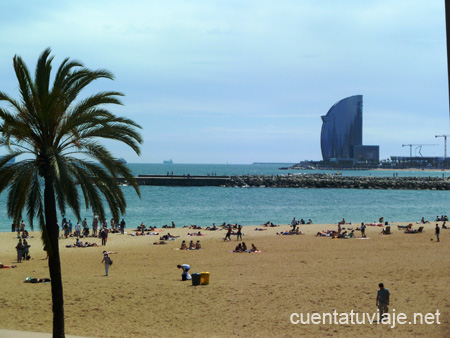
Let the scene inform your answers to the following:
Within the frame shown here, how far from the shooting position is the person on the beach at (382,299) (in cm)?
1282

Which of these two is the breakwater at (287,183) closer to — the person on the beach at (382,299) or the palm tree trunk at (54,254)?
the person on the beach at (382,299)


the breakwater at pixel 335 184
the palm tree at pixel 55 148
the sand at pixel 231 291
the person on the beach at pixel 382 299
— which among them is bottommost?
the sand at pixel 231 291

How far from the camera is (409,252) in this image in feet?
82.2

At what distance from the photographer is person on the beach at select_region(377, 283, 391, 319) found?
12.8m

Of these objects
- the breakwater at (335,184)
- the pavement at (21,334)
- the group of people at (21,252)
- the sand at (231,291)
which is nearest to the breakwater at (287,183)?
the breakwater at (335,184)

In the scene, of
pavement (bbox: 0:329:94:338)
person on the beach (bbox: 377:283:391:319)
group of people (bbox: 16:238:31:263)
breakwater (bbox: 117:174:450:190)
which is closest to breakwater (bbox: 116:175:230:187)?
breakwater (bbox: 117:174:450:190)

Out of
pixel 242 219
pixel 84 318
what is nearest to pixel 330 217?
pixel 242 219

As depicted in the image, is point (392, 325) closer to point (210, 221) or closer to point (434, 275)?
point (434, 275)

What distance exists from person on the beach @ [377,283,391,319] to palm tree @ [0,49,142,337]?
681cm

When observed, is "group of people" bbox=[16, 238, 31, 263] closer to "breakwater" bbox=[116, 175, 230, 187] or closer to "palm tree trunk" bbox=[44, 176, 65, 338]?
"palm tree trunk" bbox=[44, 176, 65, 338]

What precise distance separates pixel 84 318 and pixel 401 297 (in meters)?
9.11

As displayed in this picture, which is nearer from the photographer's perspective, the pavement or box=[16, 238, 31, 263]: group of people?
the pavement

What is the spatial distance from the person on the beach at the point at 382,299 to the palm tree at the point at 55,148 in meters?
6.81

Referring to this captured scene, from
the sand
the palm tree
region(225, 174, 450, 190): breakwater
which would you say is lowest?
the sand
